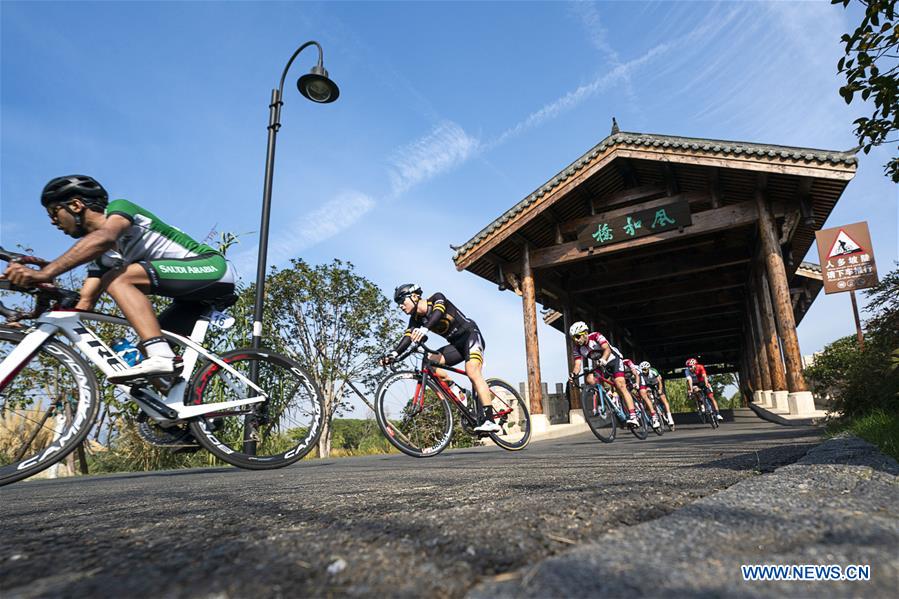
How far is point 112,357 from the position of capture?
289 centimetres

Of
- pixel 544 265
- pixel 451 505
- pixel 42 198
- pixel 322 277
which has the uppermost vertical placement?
pixel 322 277

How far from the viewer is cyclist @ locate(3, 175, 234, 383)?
263 centimetres

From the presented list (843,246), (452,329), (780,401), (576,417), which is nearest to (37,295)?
(452,329)

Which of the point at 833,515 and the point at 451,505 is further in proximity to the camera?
the point at 451,505

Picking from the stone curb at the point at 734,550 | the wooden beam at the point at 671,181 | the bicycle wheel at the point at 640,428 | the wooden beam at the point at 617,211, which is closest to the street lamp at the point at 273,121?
the stone curb at the point at 734,550

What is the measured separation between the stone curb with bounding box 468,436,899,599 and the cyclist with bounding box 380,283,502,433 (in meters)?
3.83

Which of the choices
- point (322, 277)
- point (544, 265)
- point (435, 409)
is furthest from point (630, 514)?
point (322, 277)

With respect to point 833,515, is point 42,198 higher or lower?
higher

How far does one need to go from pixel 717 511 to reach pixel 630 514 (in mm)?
203

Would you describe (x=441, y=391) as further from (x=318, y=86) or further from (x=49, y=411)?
(x=318, y=86)

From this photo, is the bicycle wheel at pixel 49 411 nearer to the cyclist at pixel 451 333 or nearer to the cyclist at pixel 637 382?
the cyclist at pixel 451 333

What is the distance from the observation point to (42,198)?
2.67 m

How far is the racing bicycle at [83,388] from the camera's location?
2.67m

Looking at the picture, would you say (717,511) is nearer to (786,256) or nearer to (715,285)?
(786,256)
